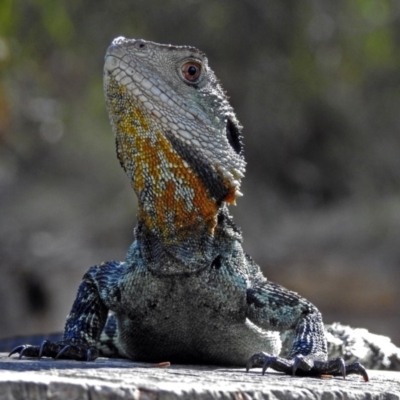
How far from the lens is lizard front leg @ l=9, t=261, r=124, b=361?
590 cm

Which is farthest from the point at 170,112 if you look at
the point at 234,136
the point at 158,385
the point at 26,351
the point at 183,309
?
the point at 158,385

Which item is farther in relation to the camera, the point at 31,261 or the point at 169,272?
the point at 31,261

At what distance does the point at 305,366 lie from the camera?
5.56 m

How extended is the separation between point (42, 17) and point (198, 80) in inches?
771

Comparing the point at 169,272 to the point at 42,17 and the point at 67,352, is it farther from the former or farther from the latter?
the point at 42,17

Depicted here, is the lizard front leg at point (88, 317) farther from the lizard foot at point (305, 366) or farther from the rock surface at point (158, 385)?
the lizard foot at point (305, 366)

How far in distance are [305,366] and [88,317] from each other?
5.34 feet

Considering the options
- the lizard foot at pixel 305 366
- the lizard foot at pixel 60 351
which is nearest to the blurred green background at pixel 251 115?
the lizard foot at pixel 60 351

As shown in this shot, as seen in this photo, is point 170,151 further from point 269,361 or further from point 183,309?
point 269,361

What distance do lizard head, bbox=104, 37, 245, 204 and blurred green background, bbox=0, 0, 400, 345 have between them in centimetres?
1688

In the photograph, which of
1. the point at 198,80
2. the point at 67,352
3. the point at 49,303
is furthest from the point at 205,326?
the point at 49,303

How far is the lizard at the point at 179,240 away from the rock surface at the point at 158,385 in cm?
93

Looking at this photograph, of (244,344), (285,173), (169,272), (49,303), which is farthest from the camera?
(285,173)

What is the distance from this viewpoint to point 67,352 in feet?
19.3
